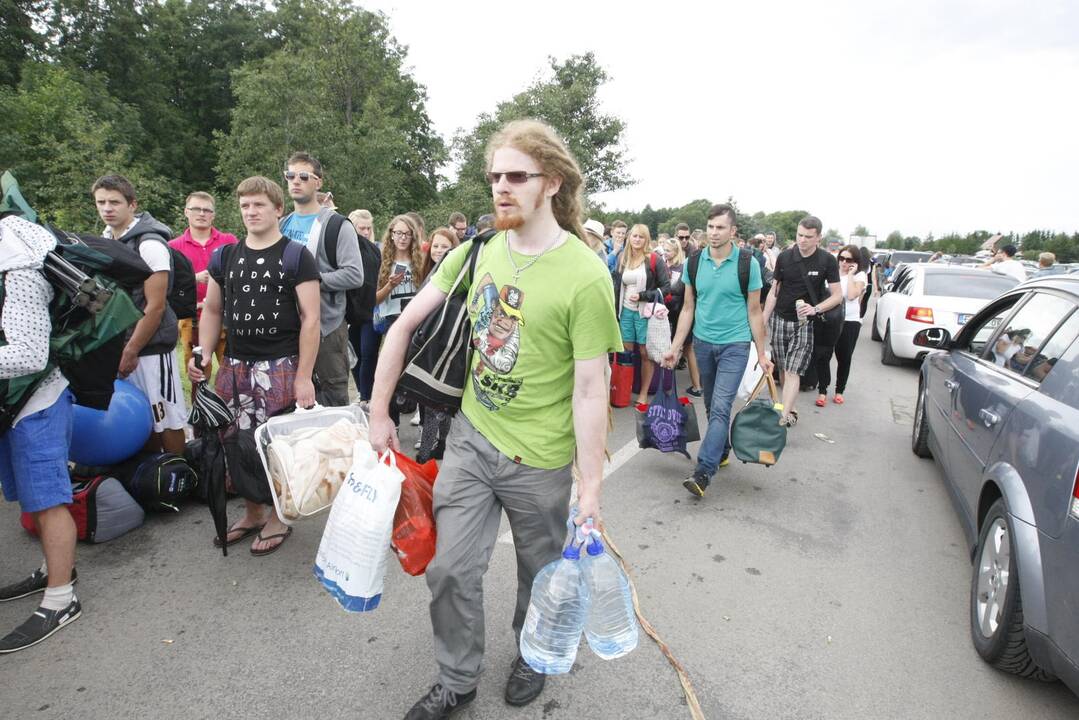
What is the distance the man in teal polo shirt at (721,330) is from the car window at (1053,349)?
155 centimetres

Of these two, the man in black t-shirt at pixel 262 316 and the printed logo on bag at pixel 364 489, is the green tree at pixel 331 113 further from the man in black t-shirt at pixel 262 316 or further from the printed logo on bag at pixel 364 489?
the printed logo on bag at pixel 364 489

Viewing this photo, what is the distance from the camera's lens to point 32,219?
2641 millimetres

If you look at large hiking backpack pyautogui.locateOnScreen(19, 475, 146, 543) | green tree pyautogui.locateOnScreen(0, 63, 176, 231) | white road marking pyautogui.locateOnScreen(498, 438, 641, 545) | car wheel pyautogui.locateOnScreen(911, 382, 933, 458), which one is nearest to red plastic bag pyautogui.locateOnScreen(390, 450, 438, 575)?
large hiking backpack pyautogui.locateOnScreen(19, 475, 146, 543)

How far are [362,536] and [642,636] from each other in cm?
147

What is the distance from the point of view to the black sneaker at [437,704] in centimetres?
213

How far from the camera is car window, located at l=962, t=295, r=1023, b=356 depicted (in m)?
3.87

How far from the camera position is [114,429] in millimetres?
3633

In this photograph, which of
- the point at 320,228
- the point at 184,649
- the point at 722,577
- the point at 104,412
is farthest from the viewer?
the point at 320,228

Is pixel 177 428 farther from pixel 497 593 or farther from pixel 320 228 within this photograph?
pixel 497 593

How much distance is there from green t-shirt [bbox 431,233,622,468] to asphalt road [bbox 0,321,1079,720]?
3.63 feet

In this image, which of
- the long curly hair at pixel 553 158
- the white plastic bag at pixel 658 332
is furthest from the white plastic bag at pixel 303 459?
the white plastic bag at pixel 658 332

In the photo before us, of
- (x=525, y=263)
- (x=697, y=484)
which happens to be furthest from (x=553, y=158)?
(x=697, y=484)

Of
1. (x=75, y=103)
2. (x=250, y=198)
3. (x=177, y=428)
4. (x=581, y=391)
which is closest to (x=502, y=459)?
(x=581, y=391)

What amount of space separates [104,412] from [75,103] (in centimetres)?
Answer: 2479
